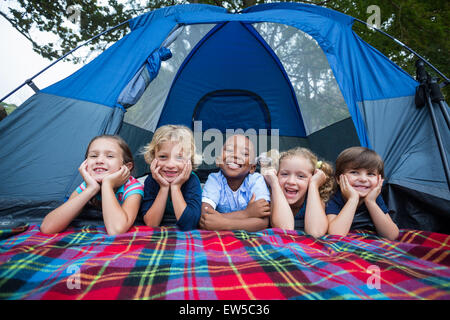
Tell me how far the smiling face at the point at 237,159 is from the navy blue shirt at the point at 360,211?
0.50 metres

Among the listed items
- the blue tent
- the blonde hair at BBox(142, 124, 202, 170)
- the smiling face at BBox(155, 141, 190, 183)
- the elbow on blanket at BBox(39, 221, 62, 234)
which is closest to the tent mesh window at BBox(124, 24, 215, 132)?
the blue tent

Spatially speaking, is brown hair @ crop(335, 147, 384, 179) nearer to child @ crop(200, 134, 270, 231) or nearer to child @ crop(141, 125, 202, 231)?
child @ crop(200, 134, 270, 231)

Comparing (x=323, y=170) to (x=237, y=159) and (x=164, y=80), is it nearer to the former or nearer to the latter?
(x=237, y=159)

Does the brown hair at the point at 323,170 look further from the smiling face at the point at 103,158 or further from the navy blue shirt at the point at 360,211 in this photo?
the smiling face at the point at 103,158

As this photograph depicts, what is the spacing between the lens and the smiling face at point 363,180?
1248mm

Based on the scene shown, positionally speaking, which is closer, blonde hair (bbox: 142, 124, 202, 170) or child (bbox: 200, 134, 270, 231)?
child (bbox: 200, 134, 270, 231)

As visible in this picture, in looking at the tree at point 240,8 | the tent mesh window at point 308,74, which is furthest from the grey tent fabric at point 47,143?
the tree at point 240,8

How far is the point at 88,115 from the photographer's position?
1529mm

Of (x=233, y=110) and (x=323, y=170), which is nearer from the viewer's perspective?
(x=323, y=170)

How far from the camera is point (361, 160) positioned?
50.4 inches

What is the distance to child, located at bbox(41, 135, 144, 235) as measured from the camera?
1.07 meters

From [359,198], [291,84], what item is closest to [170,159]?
[359,198]

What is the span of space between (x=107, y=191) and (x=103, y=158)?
22 cm
